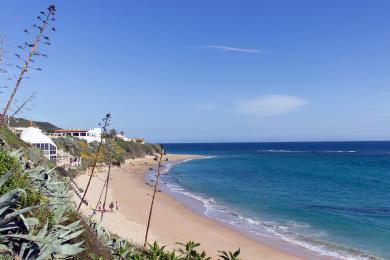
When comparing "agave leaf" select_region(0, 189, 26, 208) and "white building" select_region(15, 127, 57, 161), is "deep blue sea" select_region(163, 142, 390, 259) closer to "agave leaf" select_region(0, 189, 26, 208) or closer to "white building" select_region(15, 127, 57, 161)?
"white building" select_region(15, 127, 57, 161)

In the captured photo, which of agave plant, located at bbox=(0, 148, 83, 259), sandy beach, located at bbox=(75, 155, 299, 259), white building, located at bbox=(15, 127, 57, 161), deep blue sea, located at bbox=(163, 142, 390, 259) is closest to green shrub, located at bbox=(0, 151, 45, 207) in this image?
agave plant, located at bbox=(0, 148, 83, 259)

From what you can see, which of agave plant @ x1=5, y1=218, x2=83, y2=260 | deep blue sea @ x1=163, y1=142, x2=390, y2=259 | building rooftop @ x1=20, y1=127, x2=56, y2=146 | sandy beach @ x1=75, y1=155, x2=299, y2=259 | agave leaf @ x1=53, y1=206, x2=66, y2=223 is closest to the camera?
agave plant @ x1=5, y1=218, x2=83, y2=260

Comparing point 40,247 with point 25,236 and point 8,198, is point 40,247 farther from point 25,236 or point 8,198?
point 8,198

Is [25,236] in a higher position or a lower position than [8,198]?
lower

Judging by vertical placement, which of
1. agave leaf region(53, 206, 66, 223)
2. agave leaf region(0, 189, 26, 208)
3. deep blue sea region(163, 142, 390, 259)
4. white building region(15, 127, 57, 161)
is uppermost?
white building region(15, 127, 57, 161)

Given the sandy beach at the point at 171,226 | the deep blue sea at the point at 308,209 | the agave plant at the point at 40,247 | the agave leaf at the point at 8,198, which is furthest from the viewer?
the deep blue sea at the point at 308,209

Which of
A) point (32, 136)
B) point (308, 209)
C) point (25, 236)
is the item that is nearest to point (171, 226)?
point (308, 209)

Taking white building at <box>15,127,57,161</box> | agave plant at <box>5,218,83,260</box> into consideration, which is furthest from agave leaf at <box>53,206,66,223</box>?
white building at <box>15,127,57,161</box>

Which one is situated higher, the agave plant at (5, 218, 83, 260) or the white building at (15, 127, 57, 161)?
the white building at (15, 127, 57, 161)

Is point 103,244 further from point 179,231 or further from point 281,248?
point 179,231

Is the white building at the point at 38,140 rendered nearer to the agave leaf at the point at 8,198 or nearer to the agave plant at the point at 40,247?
the agave plant at the point at 40,247

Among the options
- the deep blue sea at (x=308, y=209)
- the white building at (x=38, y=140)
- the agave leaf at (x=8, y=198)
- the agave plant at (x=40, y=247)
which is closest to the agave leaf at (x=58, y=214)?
the agave plant at (x=40, y=247)

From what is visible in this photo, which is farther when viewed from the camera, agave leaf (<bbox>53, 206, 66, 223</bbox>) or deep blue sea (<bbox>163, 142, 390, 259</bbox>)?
deep blue sea (<bbox>163, 142, 390, 259</bbox>)

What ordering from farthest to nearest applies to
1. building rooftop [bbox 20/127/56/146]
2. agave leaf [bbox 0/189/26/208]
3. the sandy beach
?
building rooftop [bbox 20/127/56/146], the sandy beach, agave leaf [bbox 0/189/26/208]
